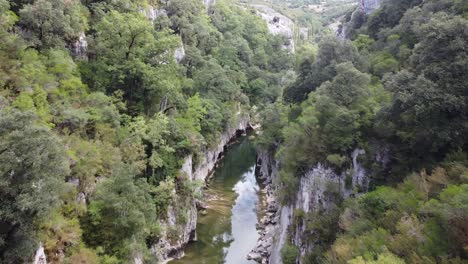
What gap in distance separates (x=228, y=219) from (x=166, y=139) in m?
10.3

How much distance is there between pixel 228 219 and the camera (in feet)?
116

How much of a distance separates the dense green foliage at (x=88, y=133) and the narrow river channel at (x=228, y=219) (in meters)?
3.56

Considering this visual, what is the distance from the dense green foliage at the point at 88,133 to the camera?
47.8ft

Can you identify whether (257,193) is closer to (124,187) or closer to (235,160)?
(235,160)

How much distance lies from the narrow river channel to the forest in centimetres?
313

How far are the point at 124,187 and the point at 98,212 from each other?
201 centimetres

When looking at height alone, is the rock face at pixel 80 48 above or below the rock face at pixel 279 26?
below

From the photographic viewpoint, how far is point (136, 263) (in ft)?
73.5

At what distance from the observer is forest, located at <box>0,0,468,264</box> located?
47.8ft

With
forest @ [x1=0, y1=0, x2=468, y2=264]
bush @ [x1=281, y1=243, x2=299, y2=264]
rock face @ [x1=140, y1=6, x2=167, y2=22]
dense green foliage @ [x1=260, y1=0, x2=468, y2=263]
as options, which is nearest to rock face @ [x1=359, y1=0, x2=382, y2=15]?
forest @ [x1=0, y1=0, x2=468, y2=264]

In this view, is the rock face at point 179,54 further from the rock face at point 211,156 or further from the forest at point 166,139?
the rock face at point 211,156

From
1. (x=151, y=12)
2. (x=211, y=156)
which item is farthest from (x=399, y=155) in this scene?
(x=151, y=12)

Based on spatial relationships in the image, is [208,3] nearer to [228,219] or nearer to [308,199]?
[228,219]

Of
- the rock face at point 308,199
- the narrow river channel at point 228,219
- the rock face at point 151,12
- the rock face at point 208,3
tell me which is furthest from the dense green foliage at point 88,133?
the rock face at point 208,3
